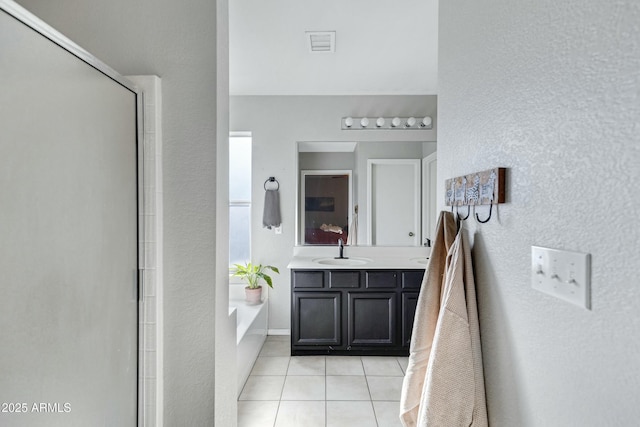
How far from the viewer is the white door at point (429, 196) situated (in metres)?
3.25

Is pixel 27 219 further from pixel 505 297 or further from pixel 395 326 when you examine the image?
pixel 395 326

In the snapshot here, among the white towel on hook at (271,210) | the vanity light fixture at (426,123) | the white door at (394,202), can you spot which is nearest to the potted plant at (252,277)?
the white towel on hook at (271,210)

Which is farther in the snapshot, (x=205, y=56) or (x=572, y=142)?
(x=205, y=56)

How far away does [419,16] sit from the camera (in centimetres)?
213

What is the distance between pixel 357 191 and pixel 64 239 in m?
2.74

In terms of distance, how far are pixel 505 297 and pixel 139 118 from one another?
4.51ft

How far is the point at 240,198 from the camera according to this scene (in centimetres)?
367

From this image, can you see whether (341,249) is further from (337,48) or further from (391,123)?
(337,48)

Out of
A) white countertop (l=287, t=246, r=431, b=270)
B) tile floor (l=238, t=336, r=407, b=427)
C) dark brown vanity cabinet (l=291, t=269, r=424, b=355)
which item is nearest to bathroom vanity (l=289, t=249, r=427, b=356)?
dark brown vanity cabinet (l=291, t=269, r=424, b=355)

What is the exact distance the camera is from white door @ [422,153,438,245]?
3254 mm

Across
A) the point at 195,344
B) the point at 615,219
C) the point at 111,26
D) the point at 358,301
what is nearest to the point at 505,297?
the point at 615,219

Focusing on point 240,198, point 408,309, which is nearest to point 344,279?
point 408,309

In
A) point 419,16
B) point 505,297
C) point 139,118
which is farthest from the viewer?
point 419,16

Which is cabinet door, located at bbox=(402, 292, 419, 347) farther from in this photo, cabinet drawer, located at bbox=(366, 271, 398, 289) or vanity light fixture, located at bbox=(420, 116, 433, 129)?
vanity light fixture, located at bbox=(420, 116, 433, 129)
